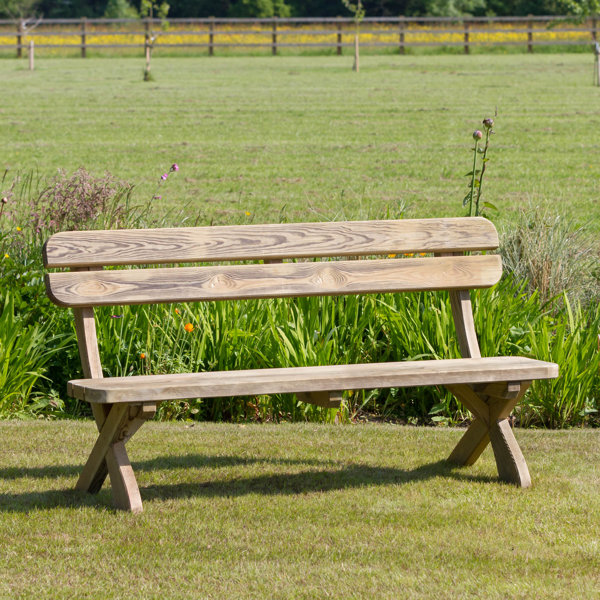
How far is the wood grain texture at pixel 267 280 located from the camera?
12.2 feet

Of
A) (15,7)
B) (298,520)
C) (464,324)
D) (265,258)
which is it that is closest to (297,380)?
(298,520)

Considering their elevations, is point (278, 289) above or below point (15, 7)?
below

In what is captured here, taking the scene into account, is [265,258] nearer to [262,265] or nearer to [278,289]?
[262,265]

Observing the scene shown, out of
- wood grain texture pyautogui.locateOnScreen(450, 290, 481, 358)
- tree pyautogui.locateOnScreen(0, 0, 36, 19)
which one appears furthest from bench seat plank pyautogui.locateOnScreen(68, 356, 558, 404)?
tree pyautogui.locateOnScreen(0, 0, 36, 19)

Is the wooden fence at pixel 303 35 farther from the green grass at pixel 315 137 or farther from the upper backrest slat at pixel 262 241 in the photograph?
the upper backrest slat at pixel 262 241

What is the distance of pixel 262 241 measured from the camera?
3988 millimetres

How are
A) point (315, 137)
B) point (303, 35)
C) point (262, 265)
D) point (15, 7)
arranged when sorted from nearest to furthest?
point (262, 265) < point (315, 137) < point (303, 35) < point (15, 7)

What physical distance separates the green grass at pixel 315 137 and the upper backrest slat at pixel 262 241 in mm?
2101

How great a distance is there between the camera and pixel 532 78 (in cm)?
2439

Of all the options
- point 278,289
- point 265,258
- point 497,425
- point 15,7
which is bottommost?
point 497,425

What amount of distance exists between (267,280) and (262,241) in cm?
15

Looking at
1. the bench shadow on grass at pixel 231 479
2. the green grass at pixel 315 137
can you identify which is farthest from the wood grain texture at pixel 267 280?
the green grass at pixel 315 137

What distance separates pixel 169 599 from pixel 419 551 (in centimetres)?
80

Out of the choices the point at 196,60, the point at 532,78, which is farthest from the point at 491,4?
the point at 532,78
